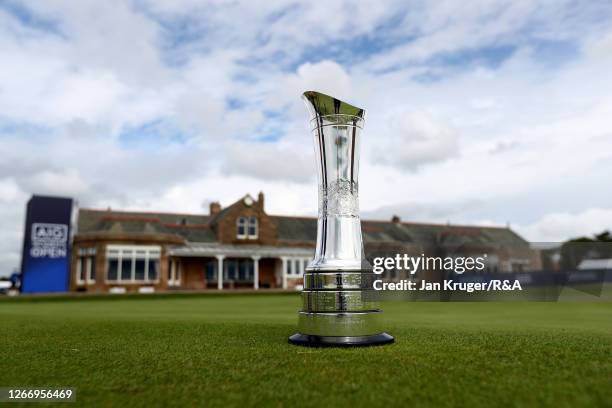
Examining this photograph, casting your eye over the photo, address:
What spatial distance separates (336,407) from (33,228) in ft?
120

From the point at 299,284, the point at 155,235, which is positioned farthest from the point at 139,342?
the point at 299,284

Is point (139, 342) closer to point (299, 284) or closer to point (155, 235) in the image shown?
point (155, 235)

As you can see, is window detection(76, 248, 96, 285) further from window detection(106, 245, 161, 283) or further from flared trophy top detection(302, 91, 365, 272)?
flared trophy top detection(302, 91, 365, 272)

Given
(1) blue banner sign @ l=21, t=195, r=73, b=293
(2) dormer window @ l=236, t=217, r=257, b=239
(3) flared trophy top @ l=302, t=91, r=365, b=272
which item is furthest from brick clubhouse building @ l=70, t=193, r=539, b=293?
(3) flared trophy top @ l=302, t=91, r=365, b=272

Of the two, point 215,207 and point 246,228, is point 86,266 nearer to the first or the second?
point 246,228

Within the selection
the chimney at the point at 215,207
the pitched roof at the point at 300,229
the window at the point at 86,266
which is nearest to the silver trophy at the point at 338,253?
the pitched roof at the point at 300,229

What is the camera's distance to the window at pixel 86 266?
31.3 m

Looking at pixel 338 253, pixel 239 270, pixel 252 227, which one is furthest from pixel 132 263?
pixel 338 253

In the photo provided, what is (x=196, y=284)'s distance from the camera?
3388 cm

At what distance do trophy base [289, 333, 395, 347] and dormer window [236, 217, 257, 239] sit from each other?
105ft

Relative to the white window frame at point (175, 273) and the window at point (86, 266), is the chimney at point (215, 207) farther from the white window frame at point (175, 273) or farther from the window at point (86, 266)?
the window at point (86, 266)

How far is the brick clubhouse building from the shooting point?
102 feet

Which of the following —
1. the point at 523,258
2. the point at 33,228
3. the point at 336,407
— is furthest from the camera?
the point at 523,258

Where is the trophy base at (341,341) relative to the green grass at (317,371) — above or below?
above
